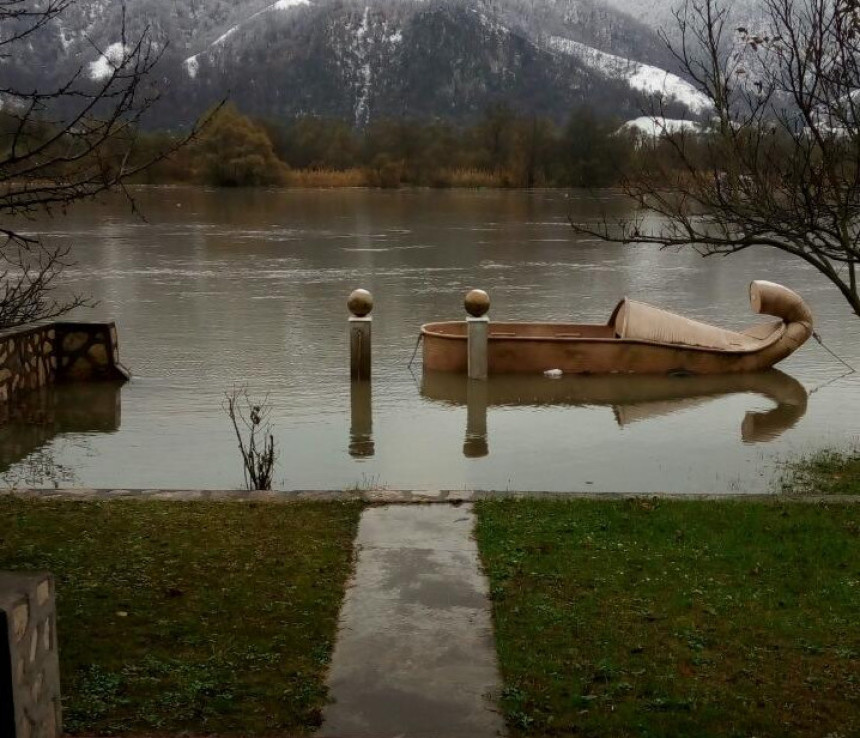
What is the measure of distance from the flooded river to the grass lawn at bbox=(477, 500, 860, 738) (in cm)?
217

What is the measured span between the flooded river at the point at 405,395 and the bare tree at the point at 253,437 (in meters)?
0.18

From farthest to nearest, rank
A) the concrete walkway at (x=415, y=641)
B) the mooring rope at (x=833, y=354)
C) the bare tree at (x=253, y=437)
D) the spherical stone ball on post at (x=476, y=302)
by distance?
the mooring rope at (x=833, y=354), the spherical stone ball on post at (x=476, y=302), the bare tree at (x=253, y=437), the concrete walkway at (x=415, y=641)

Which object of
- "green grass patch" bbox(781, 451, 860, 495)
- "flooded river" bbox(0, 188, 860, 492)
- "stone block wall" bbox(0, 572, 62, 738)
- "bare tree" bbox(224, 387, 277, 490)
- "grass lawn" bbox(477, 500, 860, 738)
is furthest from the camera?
"flooded river" bbox(0, 188, 860, 492)

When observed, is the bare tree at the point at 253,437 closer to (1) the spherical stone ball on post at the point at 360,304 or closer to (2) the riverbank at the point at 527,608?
(2) the riverbank at the point at 527,608

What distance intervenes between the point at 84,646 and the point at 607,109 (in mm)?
203139

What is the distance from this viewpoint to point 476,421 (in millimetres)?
12188

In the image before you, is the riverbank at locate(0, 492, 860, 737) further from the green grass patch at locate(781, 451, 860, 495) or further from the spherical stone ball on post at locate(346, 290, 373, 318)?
the spherical stone ball on post at locate(346, 290, 373, 318)

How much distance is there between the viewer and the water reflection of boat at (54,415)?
10.8 meters

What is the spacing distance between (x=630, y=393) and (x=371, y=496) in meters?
6.71

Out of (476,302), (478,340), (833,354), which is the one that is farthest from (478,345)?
(833,354)

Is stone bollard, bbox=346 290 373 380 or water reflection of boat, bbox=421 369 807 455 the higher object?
stone bollard, bbox=346 290 373 380

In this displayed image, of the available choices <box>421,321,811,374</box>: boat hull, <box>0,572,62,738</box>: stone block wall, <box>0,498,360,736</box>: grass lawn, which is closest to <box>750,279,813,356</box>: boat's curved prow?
<box>421,321,811,374</box>: boat hull

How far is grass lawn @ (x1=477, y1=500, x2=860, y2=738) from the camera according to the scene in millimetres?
4539

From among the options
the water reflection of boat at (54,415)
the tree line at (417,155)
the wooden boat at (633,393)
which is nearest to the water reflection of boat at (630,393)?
the wooden boat at (633,393)
